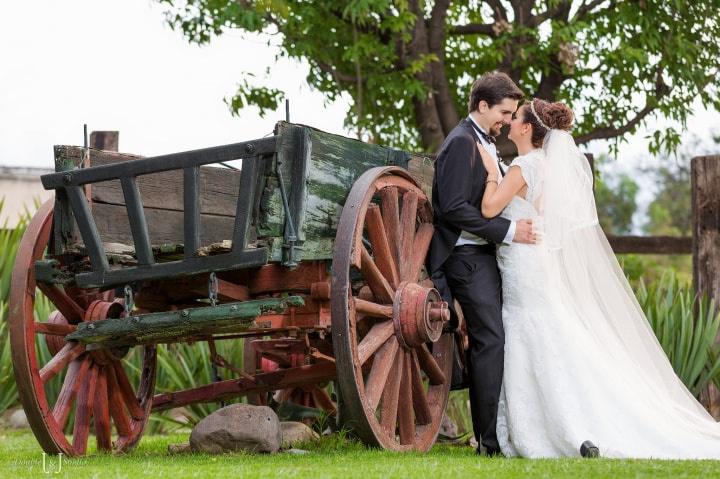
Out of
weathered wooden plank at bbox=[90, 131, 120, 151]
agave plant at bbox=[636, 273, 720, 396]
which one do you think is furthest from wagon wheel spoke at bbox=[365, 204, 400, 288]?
weathered wooden plank at bbox=[90, 131, 120, 151]

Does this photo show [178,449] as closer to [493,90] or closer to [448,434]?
[448,434]

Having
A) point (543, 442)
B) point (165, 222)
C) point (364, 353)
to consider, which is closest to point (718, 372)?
point (543, 442)

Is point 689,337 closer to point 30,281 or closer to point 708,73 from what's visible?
point 30,281

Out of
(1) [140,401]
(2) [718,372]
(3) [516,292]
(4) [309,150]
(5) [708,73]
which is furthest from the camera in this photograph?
(5) [708,73]

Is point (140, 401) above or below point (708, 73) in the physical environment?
below

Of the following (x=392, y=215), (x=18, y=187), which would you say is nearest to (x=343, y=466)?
(x=392, y=215)

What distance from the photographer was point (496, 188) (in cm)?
534

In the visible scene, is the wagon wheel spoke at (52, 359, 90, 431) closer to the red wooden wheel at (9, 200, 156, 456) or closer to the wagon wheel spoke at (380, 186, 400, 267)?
the red wooden wheel at (9, 200, 156, 456)

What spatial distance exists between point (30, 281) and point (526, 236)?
2.43 metres

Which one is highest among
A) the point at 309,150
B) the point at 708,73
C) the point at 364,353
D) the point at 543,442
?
the point at 708,73

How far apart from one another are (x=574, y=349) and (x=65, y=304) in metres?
2.59

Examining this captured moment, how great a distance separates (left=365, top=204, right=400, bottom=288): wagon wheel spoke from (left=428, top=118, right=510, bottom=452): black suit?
1.24 ft

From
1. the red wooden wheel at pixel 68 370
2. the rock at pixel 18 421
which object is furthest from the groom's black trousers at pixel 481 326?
the rock at pixel 18 421

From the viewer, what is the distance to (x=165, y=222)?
536 cm
